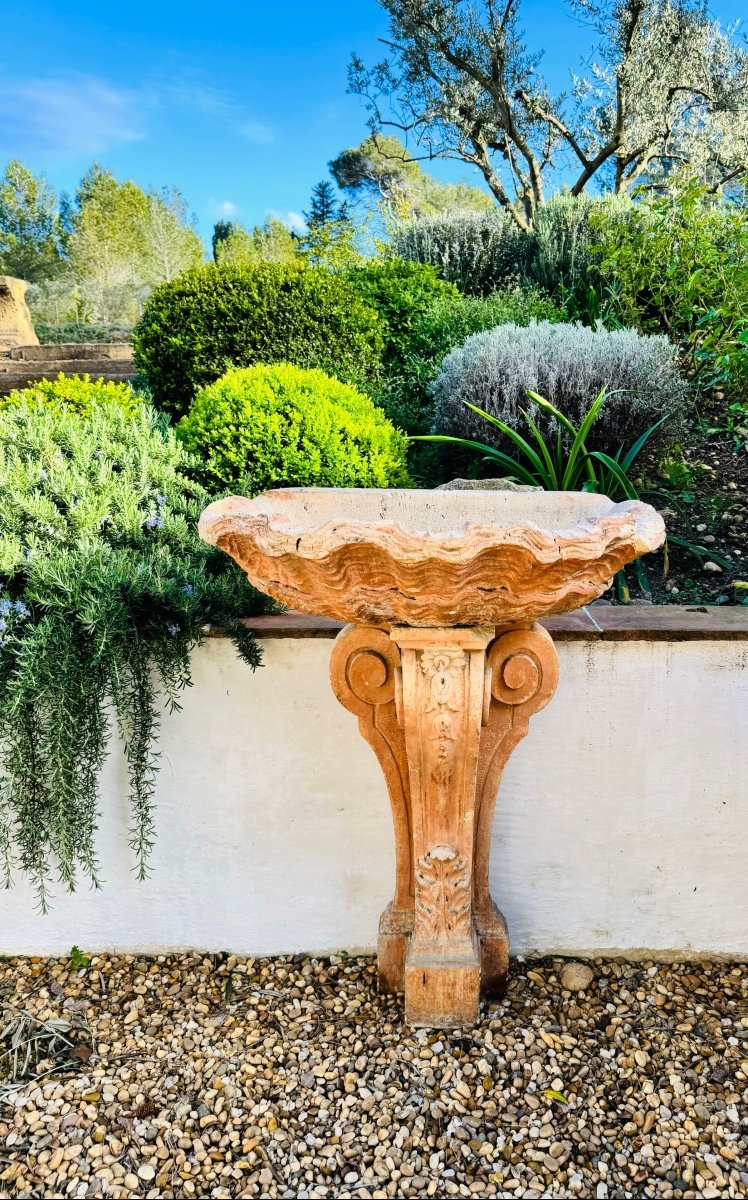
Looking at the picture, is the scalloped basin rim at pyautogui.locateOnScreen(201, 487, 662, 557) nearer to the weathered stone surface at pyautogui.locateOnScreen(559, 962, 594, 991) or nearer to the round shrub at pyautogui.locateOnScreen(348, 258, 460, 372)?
the weathered stone surface at pyautogui.locateOnScreen(559, 962, 594, 991)

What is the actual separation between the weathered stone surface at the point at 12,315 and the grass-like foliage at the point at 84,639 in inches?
334

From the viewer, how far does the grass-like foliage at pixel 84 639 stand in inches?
71.0

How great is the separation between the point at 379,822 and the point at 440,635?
2.73 feet

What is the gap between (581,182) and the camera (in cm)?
1125

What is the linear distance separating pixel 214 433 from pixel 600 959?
7.14 feet

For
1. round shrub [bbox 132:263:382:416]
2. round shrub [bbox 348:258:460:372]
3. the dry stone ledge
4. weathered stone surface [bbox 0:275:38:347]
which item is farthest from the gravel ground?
weathered stone surface [bbox 0:275:38:347]

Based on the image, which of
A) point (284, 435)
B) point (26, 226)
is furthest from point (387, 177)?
point (284, 435)

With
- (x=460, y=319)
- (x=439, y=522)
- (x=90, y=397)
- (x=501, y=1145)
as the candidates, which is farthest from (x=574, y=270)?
(x=501, y=1145)

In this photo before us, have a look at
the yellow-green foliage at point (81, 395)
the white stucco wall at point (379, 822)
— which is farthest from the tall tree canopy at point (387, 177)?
the white stucco wall at point (379, 822)

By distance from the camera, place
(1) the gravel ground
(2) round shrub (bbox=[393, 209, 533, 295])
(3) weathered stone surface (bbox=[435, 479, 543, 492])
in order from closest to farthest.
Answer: (1) the gravel ground < (3) weathered stone surface (bbox=[435, 479, 543, 492]) < (2) round shrub (bbox=[393, 209, 533, 295])

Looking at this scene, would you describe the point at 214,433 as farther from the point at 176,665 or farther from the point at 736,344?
the point at 736,344

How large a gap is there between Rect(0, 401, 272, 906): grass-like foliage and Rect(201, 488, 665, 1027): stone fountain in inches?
16.6

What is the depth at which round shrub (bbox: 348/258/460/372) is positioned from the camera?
15.3 ft

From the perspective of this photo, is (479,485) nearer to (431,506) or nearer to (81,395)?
(431,506)
